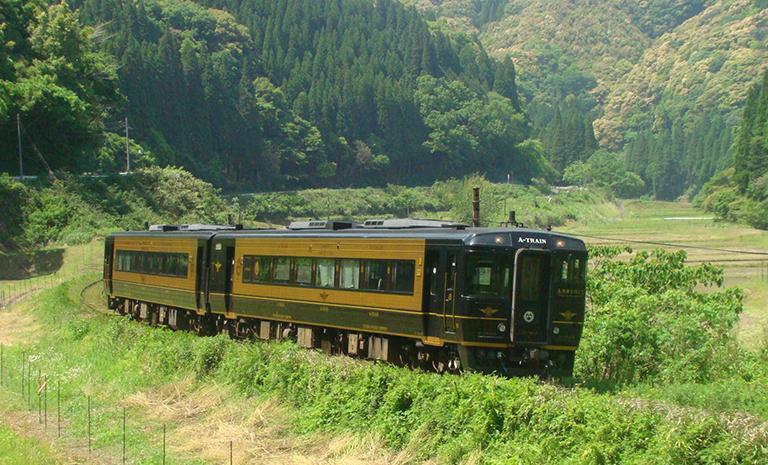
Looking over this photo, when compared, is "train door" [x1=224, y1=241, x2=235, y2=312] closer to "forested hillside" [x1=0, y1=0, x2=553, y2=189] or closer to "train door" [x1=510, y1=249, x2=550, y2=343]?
"train door" [x1=510, y1=249, x2=550, y2=343]

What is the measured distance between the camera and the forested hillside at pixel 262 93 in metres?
61.0

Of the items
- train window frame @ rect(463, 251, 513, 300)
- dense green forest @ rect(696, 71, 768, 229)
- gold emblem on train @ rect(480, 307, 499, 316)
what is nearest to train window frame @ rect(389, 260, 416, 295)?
train window frame @ rect(463, 251, 513, 300)

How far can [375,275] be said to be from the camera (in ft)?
67.4

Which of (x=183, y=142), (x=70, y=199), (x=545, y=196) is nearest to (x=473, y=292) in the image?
(x=70, y=199)

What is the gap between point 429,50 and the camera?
513ft

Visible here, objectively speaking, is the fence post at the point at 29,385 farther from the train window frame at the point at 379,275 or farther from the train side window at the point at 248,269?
the train window frame at the point at 379,275

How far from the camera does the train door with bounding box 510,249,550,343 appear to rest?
1836 cm

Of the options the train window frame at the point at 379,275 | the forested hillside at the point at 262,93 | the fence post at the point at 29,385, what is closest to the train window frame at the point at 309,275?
the train window frame at the point at 379,275

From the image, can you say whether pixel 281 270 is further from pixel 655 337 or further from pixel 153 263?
pixel 153 263

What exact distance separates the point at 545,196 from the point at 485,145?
40.7ft

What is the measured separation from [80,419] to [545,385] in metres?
8.21

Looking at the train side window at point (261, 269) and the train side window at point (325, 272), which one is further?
the train side window at point (261, 269)

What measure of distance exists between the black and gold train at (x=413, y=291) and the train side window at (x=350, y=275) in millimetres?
33

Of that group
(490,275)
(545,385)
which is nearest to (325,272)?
(490,275)
